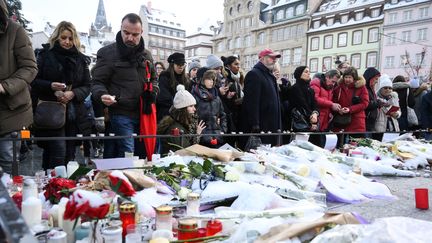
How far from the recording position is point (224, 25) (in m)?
51.0

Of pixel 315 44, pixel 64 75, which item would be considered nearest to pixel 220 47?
pixel 315 44

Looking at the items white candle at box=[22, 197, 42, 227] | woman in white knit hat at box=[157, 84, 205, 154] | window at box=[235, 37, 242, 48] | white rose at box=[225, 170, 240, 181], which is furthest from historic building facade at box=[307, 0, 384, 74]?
white candle at box=[22, 197, 42, 227]

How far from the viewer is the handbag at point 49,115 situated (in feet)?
11.9

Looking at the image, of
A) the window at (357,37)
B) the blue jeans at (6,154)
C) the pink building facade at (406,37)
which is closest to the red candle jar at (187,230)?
the blue jeans at (6,154)

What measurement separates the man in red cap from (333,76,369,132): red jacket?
1.42m

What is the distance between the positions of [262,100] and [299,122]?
88cm

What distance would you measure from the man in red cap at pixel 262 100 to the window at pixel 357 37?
34.6 m

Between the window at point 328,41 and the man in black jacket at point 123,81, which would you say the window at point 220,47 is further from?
the man in black jacket at point 123,81

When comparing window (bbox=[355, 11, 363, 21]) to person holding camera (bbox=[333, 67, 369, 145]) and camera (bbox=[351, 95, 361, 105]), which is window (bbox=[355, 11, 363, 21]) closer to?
person holding camera (bbox=[333, 67, 369, 145])

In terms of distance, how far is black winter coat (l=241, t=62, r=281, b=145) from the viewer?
15.9ft

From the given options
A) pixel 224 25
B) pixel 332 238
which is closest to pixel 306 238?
pixel 332 238

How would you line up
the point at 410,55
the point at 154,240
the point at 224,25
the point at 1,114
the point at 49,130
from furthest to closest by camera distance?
the point at 224,25
the point at 410,55
the point at 49,130
the point at 1,114
the point at 154,240

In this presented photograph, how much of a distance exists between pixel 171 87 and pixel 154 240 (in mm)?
3729

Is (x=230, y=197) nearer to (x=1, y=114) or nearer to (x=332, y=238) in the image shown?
(x=332, y=238)
